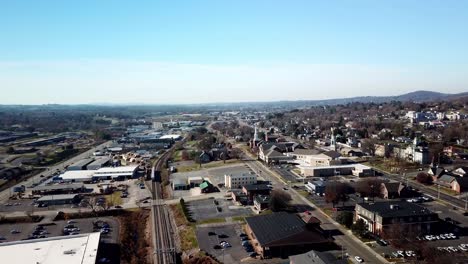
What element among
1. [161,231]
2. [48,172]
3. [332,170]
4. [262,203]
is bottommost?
[48,172]

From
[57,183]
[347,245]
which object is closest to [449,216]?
[347,245]

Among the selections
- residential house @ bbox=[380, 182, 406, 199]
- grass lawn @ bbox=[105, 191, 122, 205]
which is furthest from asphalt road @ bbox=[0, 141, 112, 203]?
residential house @ bbox=[380, 182, 406, 199]

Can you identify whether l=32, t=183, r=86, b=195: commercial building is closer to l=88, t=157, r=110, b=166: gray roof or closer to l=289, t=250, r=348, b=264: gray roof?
l=88, t=157, r=110, b=166: gray roof

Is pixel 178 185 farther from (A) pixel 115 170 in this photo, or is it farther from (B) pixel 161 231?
(B) pixel 161 231

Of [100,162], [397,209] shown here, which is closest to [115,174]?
[100,162]

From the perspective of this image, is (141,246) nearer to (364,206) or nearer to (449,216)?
(364,206)

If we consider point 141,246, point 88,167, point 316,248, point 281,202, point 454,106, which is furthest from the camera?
point 454,106
